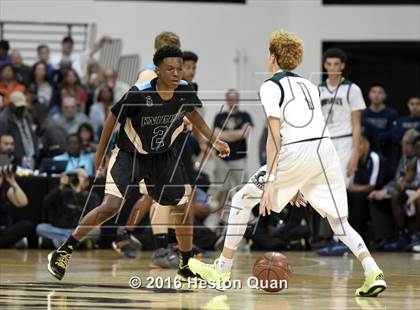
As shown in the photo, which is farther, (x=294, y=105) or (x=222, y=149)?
(x=222, y=149)

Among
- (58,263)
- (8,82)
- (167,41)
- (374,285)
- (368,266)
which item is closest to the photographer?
(374,285)

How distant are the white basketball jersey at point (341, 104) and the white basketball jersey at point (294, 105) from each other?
5.44m

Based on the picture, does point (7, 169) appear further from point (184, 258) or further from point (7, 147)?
point (184, 258)

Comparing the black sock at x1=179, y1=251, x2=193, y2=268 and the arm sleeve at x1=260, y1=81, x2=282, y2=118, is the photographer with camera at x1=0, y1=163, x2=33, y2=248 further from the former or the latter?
the arm sleeve at x1=260, y1=81, x2=282, y2=118

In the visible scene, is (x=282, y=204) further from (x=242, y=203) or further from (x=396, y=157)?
(x=396, y=157)

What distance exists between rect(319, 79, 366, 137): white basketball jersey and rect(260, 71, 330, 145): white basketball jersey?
17.9 feet

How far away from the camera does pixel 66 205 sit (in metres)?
14.8

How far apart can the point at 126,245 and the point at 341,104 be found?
3.59 m

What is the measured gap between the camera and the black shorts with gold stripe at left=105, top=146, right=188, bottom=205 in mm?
9359

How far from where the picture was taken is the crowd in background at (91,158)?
14773mm

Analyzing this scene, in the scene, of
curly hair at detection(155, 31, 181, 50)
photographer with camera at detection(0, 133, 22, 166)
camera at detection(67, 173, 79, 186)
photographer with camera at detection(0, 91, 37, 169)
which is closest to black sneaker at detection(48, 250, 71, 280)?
curly hair at detection(155, 31, 181, 50)

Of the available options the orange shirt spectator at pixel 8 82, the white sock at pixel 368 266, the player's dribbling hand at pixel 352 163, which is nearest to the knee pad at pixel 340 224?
the white sock at pixel 368 266

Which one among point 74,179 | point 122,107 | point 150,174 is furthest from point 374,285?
point 74,179

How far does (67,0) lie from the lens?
21.3 metres
